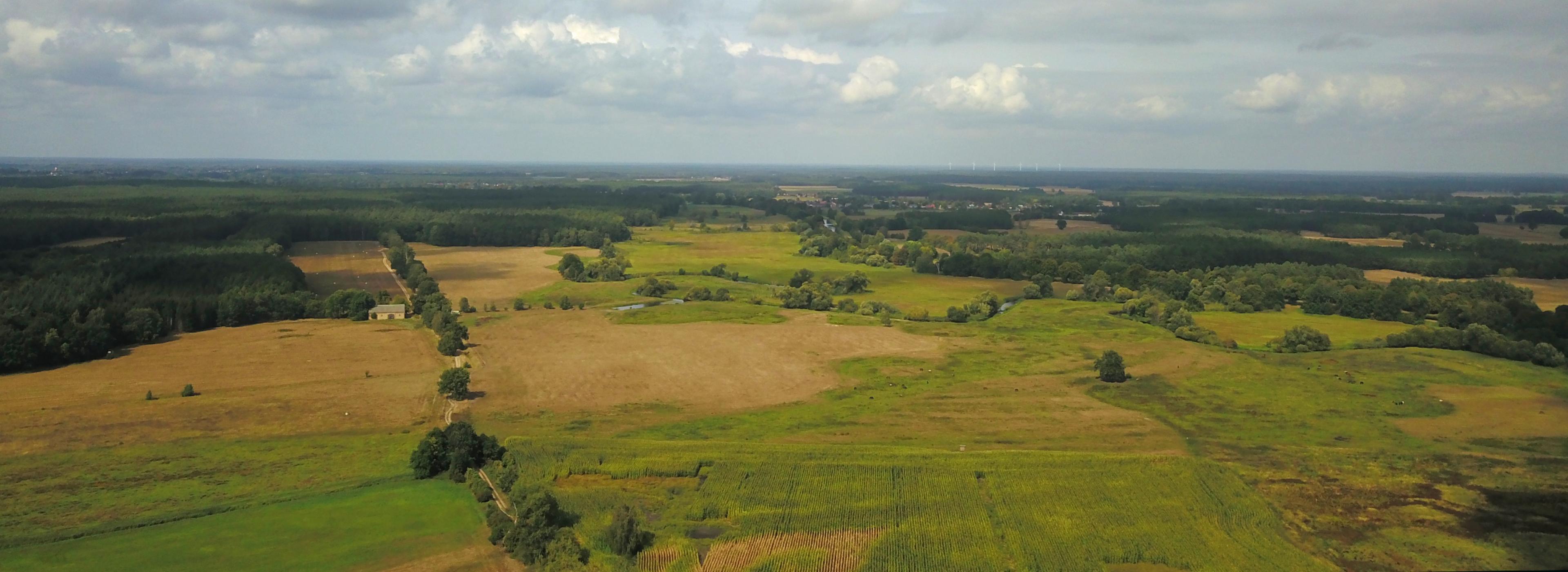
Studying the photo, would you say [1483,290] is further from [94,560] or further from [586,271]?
[94,560]

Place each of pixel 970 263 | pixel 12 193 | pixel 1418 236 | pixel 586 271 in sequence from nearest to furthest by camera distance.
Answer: pixel 586 271
pixel 970 263
pixel 1418 236
pixel 12 193

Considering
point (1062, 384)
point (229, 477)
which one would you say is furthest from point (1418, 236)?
point (229, 477)

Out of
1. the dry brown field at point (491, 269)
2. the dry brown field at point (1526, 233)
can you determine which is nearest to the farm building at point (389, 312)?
the dry brown field at point (491, 269)

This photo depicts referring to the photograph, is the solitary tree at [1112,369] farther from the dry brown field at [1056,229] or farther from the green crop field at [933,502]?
the dry brown field at [1056,229]

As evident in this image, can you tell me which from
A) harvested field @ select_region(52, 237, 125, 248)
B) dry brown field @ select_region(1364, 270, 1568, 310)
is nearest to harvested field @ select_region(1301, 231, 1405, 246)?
dry brown field @ select_region(1364, 270, 1568, 310)

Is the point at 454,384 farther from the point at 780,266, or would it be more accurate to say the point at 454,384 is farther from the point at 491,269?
the point at 780,266
